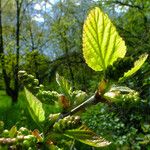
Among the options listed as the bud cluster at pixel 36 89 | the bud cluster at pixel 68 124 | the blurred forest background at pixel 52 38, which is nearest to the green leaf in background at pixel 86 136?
Result: the bud cluster at pixel 68 124

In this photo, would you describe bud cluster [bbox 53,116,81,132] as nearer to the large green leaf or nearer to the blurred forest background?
the large green leaf

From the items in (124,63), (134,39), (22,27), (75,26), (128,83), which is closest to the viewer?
(124,63)

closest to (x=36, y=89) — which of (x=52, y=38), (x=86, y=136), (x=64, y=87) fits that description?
(x=64, y=87)

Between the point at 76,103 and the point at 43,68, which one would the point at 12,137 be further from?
the point at 43,68

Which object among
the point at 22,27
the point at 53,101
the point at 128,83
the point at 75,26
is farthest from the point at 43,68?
the point at 53,101

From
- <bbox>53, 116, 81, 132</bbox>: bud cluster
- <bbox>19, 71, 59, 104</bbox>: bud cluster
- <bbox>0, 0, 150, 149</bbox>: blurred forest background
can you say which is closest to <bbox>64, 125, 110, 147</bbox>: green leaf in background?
<bbox>53, 116, 81, 132</bbox>: bud cluster

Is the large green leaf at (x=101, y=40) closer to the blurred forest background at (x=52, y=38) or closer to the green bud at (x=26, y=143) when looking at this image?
the green bud at (x=26, y=143)
